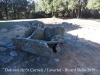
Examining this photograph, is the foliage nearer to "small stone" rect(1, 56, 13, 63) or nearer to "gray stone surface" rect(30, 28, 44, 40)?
"gray stone surface" rect(30, 28, 44, 40)

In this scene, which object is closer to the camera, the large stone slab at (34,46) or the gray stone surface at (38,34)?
the large stone slab at (34,46)

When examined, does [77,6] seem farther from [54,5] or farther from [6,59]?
[6,59]

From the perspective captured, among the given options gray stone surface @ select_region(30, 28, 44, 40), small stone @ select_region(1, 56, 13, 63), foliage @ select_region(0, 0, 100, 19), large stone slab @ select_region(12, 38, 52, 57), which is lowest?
small stone @ select_region(1, 56, 13, 63)

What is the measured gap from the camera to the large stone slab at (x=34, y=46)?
13.7 feet

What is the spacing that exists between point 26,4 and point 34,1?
1632 millimetres

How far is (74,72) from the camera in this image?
13.9 feet

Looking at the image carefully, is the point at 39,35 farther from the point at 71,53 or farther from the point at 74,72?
the point at 74,72

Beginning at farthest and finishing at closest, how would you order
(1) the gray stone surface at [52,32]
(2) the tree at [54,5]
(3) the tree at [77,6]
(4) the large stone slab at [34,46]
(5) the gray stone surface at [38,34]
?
(2) the tree at [54,5] < (3) the tree at [77,6] < (1) the gray stone surface at [52,32] < (5) the gray stone surface at [38,34] < (4) the large stone slab at [34,46]

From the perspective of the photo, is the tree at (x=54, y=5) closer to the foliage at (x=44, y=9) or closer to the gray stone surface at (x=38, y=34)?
the foliage at (x=44, y=9)

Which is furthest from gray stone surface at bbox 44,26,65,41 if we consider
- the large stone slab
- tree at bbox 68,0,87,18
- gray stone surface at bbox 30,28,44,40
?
tree at bbox 68,0,87,18

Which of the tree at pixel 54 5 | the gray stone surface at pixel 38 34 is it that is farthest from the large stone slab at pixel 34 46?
the tree at pixel 54 5

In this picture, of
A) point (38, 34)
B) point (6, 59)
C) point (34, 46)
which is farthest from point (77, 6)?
point (6, 59)

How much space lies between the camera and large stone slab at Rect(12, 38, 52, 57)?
4.17 metres

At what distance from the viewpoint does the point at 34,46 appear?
435cm
